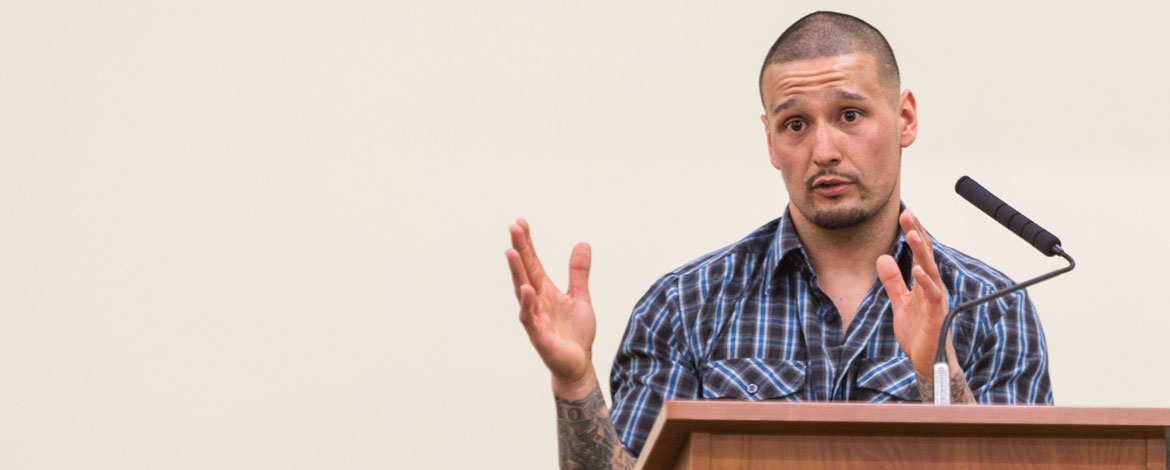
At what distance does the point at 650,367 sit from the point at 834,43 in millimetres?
680

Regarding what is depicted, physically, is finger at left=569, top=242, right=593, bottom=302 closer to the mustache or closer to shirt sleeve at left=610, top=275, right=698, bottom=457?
shirt sleeve at left=610, top=275, right=698, bottom=457

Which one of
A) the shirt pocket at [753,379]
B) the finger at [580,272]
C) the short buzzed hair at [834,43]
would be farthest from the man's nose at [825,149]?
the finger at [580,272]

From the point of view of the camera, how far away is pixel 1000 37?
10.8 feet

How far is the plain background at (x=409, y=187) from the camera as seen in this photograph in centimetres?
311

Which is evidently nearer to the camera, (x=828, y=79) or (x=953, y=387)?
(x=953, y=387)

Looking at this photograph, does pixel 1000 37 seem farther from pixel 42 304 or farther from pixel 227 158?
pixel 42 304

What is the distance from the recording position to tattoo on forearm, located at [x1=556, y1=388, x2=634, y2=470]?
2.31 meters

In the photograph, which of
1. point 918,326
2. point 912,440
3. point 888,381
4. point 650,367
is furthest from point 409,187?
point 912,440

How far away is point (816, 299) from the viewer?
263 centimetres

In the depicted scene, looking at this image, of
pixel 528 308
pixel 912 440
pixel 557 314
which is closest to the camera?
pixel 912 440

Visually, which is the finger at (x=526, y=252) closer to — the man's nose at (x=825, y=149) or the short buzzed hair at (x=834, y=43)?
the man's nose at (x=825, y=149)

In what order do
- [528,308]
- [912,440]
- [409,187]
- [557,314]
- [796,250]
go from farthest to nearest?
[409,187] → [796,250] → [557,314] → [528,308] → [912,440]

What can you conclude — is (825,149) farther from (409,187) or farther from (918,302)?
(409,187)

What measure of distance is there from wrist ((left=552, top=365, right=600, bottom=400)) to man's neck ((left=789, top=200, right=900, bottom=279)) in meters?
0.58
